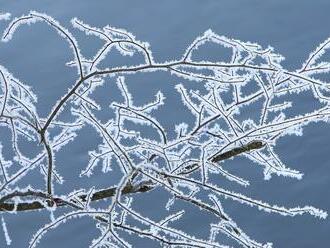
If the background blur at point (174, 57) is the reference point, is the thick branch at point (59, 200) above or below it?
below

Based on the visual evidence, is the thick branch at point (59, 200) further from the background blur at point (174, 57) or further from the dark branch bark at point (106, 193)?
the background blur at point (174, 57)

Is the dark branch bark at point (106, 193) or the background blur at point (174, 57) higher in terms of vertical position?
the background blur at point (174, 57)

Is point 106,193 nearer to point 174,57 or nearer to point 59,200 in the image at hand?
point 59,200

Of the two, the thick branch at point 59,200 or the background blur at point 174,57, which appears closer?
the thick branch at point 59,200

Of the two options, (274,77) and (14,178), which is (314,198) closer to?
(274,77)

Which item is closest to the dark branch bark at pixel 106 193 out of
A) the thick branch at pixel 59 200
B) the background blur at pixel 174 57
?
the thick branch at pixel 59 200

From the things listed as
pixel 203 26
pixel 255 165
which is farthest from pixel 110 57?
pixel 255 165

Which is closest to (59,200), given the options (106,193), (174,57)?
(106,193)

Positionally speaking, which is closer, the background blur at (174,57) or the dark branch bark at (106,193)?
the dark branch bark at (106,193)
